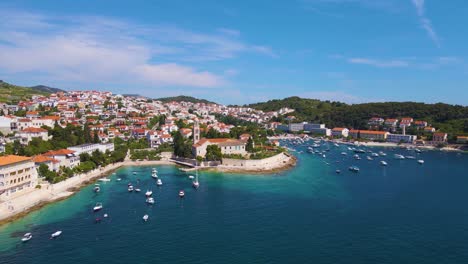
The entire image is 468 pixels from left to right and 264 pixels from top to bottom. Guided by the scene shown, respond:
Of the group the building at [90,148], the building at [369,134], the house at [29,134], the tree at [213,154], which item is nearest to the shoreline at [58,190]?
the tree at [213,154]

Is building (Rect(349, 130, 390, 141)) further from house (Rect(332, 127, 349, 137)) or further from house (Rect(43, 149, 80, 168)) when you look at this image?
house (Rect(43, 149, 80, 168))

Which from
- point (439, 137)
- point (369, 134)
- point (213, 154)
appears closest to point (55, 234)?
point (213, 154)

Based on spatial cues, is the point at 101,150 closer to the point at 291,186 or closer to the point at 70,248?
the point at 291,186

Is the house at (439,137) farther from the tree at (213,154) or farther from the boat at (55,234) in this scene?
the boat at (55,234)

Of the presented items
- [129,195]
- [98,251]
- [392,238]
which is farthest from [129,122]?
[392,238]

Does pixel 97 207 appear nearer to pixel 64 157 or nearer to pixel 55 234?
pixel 55 234

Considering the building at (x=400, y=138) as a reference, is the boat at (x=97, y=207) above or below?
below
